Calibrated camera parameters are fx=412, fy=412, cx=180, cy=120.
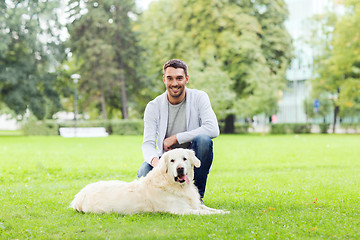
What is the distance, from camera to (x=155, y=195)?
5395 millimetres

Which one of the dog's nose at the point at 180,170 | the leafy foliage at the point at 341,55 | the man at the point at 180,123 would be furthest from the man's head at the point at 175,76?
the leafy foliage at the point at 341,55

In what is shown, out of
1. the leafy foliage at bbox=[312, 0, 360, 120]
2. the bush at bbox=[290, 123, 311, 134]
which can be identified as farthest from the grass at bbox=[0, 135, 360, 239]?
the bush at bbox=[290, 123, 311, 134]

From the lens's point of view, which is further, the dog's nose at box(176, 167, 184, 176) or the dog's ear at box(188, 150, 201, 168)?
the dog's ear at box(188, 150, 201, 168)

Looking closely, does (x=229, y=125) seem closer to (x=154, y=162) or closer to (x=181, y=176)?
(x=154, y=162)

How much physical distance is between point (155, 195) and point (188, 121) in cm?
124

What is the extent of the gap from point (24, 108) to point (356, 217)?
37.1 m

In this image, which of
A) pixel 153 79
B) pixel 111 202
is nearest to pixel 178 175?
pixel 111 202

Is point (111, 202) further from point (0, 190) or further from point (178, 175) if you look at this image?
point (0, 190)

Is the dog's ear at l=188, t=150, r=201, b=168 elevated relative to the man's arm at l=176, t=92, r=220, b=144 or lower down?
lower down

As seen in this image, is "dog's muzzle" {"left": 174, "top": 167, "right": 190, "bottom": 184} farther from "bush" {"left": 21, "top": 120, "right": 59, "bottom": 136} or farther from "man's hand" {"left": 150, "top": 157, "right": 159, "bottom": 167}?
"bush" {"left": 21, "top": 120, "right": 59, "bottom": 136}

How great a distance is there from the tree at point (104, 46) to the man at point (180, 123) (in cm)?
3455

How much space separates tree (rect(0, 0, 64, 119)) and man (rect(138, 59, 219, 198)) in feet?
108

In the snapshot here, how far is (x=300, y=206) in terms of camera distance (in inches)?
232

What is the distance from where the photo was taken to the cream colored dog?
5.29m
